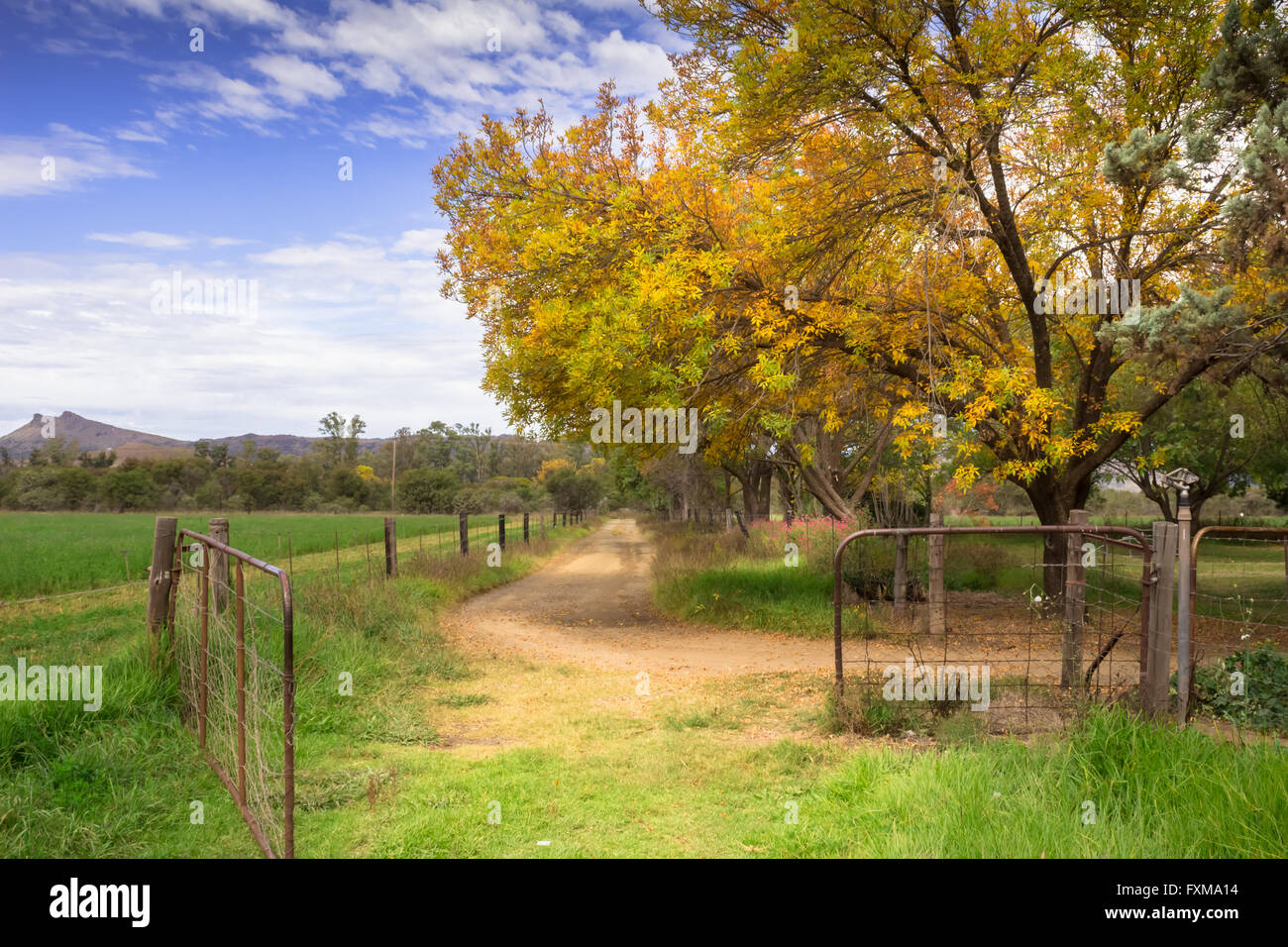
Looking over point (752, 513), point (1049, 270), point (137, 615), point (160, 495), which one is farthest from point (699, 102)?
point (160, 495)

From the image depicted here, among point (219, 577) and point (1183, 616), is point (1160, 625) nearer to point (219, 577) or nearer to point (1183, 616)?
point (1183, 616)

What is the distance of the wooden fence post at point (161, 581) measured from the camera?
671cm

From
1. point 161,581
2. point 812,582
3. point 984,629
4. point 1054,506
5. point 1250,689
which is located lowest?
point 984,629

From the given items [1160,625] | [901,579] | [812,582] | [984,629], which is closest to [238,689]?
[1160,625]

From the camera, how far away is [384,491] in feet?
267

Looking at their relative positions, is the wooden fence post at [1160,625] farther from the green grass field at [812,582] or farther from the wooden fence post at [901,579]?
the wooden fence post at [901,579]

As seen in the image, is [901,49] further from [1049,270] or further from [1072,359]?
[1072,359]

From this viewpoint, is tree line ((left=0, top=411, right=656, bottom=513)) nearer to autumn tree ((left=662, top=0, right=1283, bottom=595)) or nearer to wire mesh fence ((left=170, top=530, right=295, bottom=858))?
autumn tree ((left=662, top=0, right=1283, bottom=595))

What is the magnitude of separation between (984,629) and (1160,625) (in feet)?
24.0

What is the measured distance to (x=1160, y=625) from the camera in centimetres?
602

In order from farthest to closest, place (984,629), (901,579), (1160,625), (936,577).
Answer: (901,579) → (984,629) → (936,577) → (1160,625)

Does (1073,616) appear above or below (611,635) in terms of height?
above

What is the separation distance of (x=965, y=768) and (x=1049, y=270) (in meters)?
10.2
